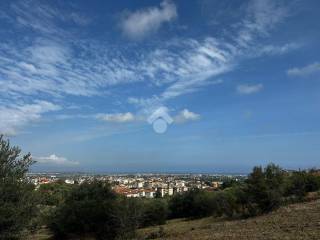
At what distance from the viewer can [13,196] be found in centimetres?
2080

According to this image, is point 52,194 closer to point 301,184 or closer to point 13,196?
point 301,184

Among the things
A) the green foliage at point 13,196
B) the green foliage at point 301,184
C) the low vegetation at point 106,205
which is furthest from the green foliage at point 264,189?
the green foliage at point 13,196

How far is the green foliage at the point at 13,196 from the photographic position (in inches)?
790

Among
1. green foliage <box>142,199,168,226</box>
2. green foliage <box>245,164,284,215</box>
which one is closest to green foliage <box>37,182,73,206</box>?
green foliage <box>142,199,168,226</box>

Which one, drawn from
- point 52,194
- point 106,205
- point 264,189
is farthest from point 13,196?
point 52,194

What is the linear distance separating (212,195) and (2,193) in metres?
45.0

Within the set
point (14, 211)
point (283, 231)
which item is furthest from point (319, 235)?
point (14, 211)

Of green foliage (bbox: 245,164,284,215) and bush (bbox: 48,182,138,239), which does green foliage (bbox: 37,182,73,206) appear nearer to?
bush (bbox: 48,182,138,239)

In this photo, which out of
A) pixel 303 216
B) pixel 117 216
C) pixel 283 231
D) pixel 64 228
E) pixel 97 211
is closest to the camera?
pixel 283 231

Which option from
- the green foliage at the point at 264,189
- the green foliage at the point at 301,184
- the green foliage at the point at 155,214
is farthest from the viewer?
the green foliage at the point at 155,214

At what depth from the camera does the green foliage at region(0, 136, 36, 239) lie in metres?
20.1

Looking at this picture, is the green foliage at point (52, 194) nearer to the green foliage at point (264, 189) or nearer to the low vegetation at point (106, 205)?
the low vegetation at point (106, 205)

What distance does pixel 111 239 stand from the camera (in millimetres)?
36594

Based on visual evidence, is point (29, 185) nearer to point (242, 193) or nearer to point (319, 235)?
point (319, 235)
